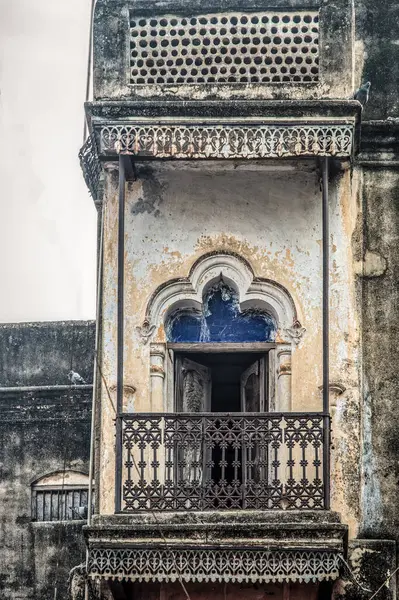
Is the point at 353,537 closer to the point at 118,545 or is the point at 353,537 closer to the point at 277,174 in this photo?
the point at 118,545

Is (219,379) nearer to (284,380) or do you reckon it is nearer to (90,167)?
(284,380)

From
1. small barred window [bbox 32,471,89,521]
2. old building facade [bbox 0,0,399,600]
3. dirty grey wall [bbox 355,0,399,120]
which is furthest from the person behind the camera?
small barred window [bbox 32,471,89,521]

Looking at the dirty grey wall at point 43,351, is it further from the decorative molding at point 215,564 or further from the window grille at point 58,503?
the decorative molding at point 215,564

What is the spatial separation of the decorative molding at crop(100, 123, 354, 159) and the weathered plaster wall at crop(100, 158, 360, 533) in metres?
0.49

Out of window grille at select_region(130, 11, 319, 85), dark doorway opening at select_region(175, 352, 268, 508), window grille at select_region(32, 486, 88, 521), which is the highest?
window grille at select_region(130, 11, 319, 85)

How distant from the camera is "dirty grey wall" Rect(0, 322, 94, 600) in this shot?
19203mm

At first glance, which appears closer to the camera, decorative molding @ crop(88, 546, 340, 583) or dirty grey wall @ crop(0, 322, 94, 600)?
decorative molding @ crop(88, 546, 340, 583)

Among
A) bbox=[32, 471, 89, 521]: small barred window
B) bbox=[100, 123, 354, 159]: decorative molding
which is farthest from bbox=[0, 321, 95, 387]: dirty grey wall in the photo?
bbox=[100, 123, 354, 159]: decorative molding

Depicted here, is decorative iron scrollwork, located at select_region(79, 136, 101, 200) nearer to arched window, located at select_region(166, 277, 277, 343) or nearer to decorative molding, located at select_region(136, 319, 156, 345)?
arched window, located at select_region(166, 277, 277, 343)

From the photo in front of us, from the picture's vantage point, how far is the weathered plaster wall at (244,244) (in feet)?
45.5

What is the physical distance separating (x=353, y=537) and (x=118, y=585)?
192cm

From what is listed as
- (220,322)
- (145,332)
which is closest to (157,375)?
(145,332)

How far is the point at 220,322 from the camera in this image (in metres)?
14.2

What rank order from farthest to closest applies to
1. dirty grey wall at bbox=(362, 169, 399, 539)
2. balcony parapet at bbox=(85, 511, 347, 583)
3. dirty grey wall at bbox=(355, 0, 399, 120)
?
dirty grey wall at bbox=(355, 0, 399, 120) → dirty grey wall at bbox=(362, 169, 399, 539) → balcony parapet at bbox=(85, 511, 347, 583)
